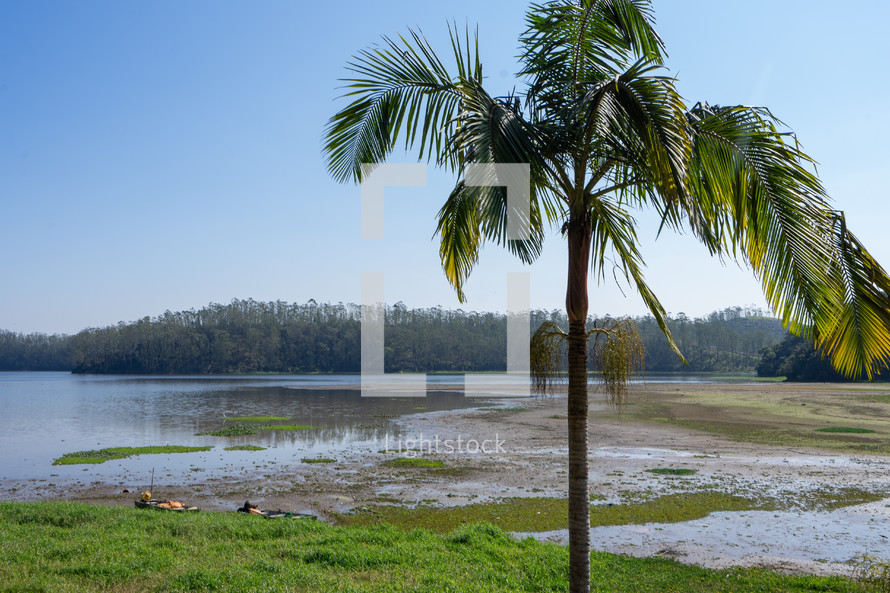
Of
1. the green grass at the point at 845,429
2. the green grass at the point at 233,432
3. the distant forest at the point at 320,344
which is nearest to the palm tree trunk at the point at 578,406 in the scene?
the green grass at the point at 233,432

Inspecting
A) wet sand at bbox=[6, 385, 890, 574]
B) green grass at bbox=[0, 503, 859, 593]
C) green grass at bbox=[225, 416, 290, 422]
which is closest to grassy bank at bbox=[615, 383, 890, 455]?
wet sand at bbox=[6, 385, 890, 574]

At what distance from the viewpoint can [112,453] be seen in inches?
991

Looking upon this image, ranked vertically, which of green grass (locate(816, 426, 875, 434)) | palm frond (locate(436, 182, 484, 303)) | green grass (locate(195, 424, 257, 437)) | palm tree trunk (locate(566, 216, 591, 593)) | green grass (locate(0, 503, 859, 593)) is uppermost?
palm frond (locate(436, 182, 484, 303))

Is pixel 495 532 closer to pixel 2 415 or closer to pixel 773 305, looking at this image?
pixel 773 305

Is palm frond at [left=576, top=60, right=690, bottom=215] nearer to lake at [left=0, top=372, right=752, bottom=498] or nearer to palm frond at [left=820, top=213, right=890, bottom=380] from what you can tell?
palm frond at [left=820, top=213, right=890, bottom=380]

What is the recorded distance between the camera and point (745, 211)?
16.8 ft

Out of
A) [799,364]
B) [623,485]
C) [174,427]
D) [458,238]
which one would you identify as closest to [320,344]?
[799,364]

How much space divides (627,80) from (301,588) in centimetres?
667

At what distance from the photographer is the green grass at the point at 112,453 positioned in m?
23.6

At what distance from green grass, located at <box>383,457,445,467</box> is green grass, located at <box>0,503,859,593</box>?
33.4 ft

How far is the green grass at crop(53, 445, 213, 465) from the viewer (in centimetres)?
2362

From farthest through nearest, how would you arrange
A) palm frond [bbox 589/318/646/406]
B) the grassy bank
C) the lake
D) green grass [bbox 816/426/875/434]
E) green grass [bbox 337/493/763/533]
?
green grass [bbox 816/426/875/434]
the grassy bank
the lake
green grass [bbox 337/493/763/533]
palm frond [bbox 589/318/646/406]

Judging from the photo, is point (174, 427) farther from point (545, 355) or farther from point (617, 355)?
point (617, 355)

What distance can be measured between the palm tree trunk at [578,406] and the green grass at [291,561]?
2.48 metres
